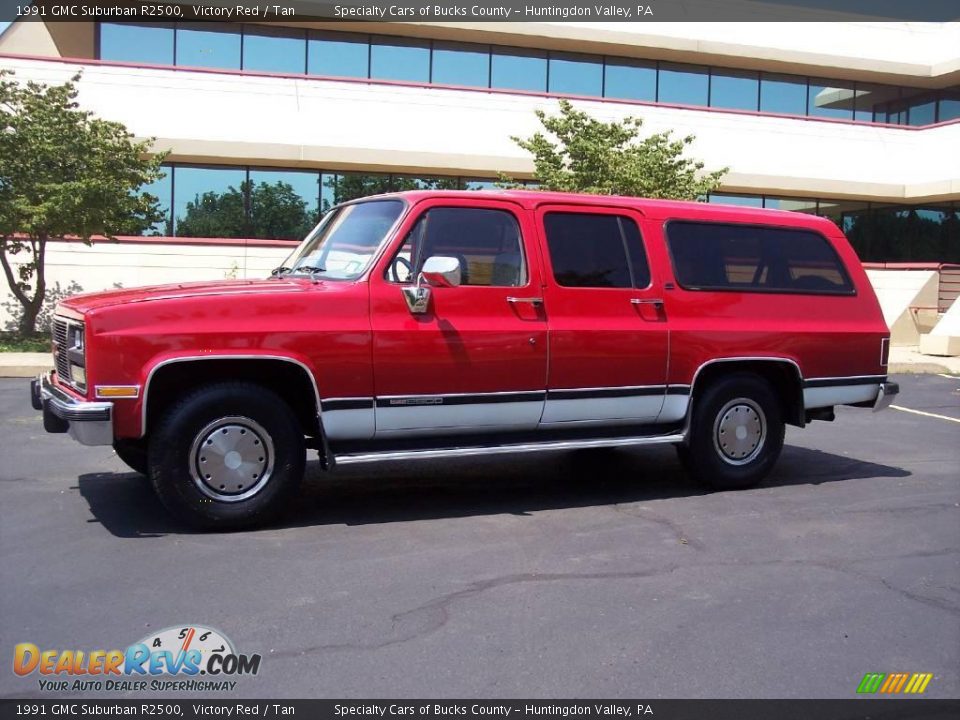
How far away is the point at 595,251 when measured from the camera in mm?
6746

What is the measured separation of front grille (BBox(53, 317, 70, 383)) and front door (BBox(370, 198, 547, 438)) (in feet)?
6.38

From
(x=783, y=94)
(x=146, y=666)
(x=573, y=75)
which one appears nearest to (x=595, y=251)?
(x=146, y=666)

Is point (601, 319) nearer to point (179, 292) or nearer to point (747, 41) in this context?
point (179, 292)

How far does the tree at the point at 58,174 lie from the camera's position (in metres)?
16.2

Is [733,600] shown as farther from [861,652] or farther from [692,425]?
[692,425]

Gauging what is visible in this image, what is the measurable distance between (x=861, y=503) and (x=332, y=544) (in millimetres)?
3853

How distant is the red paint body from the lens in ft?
18.0

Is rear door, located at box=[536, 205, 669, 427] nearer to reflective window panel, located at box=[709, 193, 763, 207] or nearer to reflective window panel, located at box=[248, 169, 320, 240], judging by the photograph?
reflective window panel, located at box=[248, 169, 320, 240]

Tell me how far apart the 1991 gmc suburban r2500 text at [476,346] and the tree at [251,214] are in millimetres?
14220

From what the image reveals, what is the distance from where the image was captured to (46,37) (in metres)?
21.8

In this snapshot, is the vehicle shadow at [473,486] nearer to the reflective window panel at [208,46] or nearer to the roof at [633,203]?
the roof at [633,203]

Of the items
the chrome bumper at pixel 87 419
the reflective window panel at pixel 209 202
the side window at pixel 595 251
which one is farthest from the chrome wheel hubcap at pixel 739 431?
the reflective window panel at pixel 209 202

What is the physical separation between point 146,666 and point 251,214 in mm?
17762
